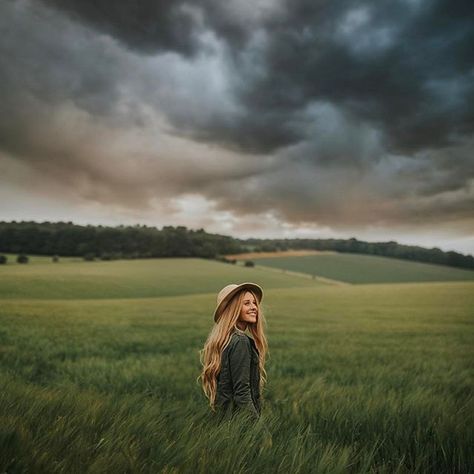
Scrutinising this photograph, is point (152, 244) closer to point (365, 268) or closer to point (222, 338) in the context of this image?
point (365, 268)

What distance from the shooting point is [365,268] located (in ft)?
225

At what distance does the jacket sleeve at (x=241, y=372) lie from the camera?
9.66 feet

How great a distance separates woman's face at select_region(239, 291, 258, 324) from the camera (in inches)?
128

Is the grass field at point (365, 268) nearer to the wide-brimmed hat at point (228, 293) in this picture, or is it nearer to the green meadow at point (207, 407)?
the green meadow at point (207, 407)

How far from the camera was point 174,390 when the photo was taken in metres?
5.14

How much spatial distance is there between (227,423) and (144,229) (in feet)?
146

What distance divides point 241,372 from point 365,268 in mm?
69561

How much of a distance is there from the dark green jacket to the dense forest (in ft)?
61.9

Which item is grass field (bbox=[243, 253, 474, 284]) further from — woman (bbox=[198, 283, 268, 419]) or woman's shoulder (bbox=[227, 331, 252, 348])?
woman's shoulder (bbox=[227, 331, 252, 348])

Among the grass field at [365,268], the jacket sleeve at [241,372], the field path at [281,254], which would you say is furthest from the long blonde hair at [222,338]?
the grass field at [365,268]

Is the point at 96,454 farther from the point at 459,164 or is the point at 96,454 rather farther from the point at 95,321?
the point at 459,164

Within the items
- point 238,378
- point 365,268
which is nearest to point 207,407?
point 238,378

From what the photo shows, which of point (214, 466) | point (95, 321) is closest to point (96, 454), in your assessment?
point (214, 466)

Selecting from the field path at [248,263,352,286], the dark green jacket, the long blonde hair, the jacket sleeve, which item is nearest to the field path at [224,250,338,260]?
the field path at [248,263,352,286]
